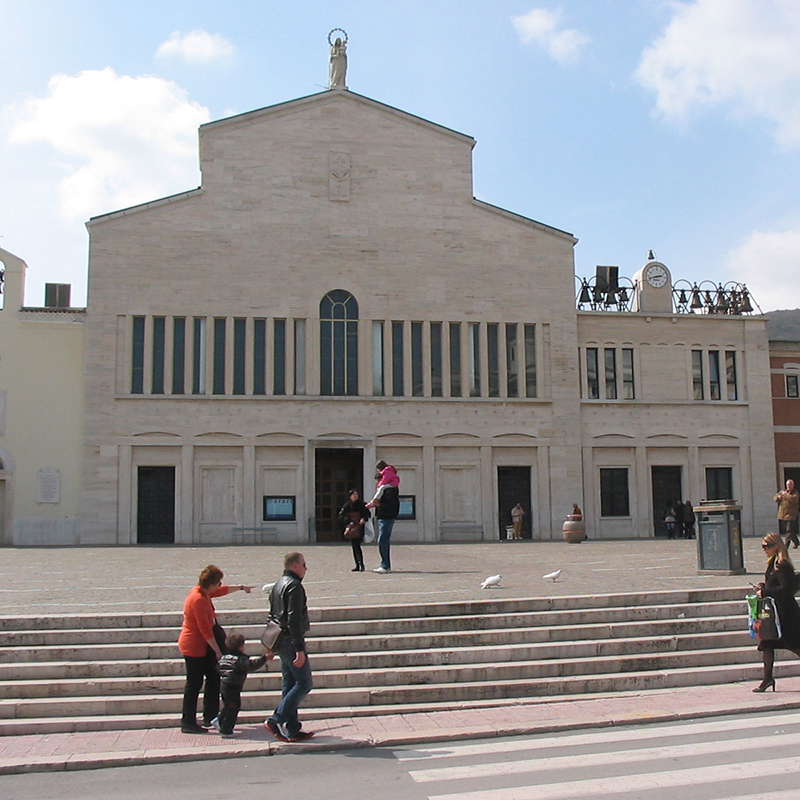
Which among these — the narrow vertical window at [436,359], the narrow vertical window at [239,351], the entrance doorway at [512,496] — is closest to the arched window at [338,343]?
the narrow vertical window at [239,351]

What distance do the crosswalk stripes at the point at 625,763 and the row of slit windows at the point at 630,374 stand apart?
2766cm

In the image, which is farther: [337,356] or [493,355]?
[493,355]

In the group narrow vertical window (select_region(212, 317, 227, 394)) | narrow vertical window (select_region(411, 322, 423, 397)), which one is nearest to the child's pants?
narrow vertical window (select_region(212, 317, 227, 394))

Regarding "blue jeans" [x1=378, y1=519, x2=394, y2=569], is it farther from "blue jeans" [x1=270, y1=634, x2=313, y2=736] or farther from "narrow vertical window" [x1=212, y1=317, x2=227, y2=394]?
"narrow vertical window" [x1=212, y1=317, x2=227, y2=394]

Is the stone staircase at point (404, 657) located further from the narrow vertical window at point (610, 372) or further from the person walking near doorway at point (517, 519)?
the narrow vertical window at point (610, 372)

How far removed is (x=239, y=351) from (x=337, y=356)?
3.67 metres

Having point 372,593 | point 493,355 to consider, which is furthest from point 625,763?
point 493,355

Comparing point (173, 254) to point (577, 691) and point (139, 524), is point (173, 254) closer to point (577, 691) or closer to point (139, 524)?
point (139, 524)

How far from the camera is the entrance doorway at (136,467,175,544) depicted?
33.0m

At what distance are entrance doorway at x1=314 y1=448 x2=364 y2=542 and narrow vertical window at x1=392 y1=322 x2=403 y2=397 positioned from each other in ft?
9.14

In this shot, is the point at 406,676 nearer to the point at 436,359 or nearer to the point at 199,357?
the point at 199,357

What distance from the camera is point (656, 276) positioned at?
128ft

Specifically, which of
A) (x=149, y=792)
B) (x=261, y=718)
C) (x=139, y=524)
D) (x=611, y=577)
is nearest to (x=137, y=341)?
(x=139, y=524)

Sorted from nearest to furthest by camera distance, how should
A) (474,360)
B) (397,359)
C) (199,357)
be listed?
(199,357)
(397,359)
(474,360)
